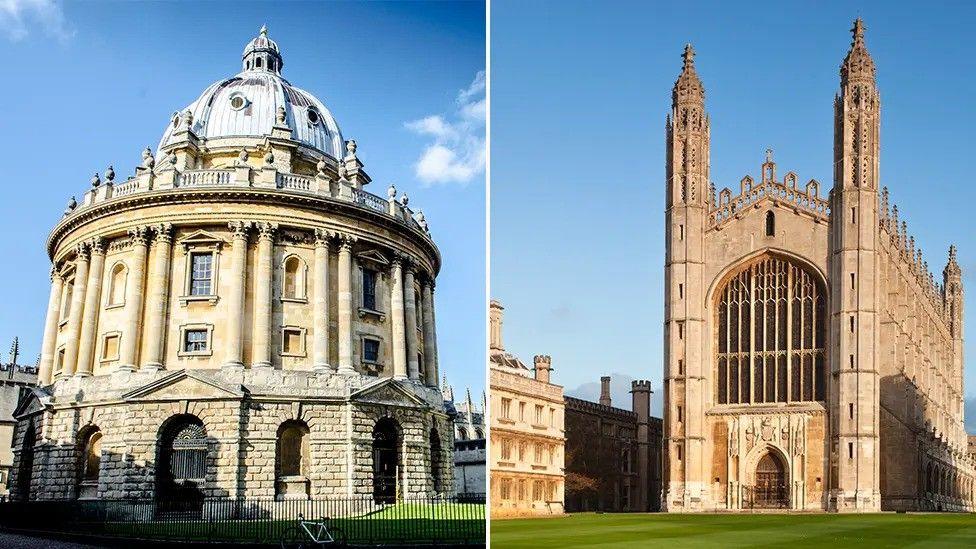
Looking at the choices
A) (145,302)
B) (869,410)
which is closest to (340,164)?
(145,302)

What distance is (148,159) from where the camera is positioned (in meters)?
35.1

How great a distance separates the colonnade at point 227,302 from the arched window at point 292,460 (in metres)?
1.90

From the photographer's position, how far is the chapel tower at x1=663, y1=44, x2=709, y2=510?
4822 centimetres

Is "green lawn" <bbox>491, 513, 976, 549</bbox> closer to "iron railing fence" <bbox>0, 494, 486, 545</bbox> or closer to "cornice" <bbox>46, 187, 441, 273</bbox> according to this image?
"iron railing fence" <bbox>0, 494, 486, 545</bbox>

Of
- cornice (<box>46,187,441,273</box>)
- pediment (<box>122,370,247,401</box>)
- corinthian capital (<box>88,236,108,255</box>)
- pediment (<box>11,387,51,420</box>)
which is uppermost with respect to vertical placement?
cornice (<box>46,187,441,273</box>)

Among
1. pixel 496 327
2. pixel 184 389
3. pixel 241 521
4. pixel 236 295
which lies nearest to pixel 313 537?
pixel 241 521

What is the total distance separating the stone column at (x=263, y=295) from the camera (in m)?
31.9

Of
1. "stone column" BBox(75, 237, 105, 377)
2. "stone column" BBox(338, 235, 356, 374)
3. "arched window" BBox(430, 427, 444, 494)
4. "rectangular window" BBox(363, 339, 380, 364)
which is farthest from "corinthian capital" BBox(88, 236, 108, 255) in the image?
"arched window" BBox(430, 427, 444, 494)

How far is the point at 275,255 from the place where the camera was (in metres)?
33.4

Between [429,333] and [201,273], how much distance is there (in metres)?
9.12

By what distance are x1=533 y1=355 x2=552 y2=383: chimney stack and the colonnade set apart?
13923 mm

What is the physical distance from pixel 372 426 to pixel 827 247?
986 inches

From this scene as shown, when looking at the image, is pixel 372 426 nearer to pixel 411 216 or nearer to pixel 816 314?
pixel 411 216

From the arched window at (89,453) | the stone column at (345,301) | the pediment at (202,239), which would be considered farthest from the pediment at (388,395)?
the arched window at (89,453)
